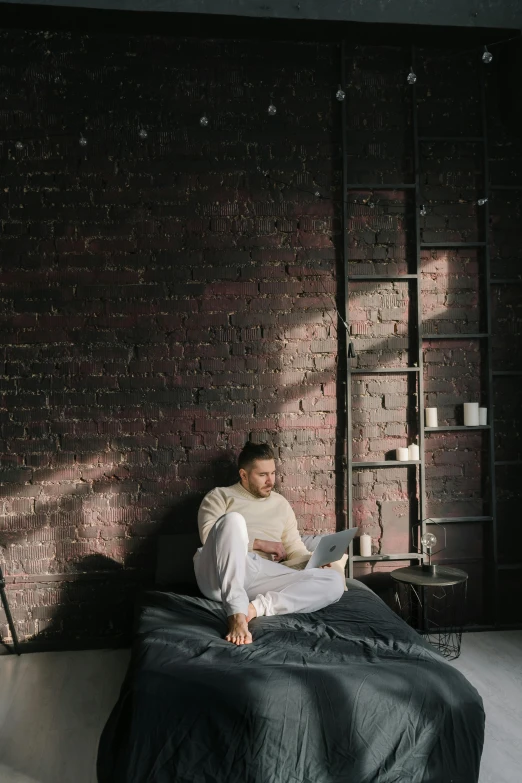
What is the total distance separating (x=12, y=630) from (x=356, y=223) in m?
3.06

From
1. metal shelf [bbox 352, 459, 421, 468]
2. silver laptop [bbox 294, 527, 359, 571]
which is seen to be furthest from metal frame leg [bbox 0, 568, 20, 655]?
metal shelf [bbox 352, 459, 421, 468]

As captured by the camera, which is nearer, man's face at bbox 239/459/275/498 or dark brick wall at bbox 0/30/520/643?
man's face at bbox 239/459/275/498

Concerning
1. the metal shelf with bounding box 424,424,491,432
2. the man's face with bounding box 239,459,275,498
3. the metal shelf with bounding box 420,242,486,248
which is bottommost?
the man's face with bounding box 239,459,275,498

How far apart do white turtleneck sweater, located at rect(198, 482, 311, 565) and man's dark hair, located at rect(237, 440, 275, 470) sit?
0.16 meters

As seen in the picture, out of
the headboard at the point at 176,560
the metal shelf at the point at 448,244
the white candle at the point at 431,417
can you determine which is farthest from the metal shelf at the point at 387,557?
the metal shelf at the point at 448,244

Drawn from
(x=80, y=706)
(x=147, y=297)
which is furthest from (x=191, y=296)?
(x=80, y=706)

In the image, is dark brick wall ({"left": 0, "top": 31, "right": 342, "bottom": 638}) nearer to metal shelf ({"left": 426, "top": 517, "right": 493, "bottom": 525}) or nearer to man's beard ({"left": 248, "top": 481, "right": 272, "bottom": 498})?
man's beard ({"left": 248, "top": 481, "right": 272, "bottom": 498})

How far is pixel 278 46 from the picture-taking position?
4.04 meters

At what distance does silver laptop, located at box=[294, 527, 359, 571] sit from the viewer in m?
3.27

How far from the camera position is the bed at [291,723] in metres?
2.23

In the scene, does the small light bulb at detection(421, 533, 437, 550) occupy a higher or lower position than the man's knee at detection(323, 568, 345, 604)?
higher

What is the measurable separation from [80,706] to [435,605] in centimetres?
213

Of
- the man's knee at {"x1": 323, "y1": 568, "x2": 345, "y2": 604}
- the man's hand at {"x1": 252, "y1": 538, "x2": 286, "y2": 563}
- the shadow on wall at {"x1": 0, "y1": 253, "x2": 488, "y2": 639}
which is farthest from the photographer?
the shadow on wall at {"x1": 0, "y1": 253, "x2": 488, "y2": 639}

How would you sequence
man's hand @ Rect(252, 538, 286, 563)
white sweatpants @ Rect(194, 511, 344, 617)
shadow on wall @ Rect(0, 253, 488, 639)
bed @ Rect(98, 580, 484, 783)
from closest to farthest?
bed @ Rect(98, 580, 484, 783), white sweatpants @ Rect(194, 511, 344, 617), man's hand @ Rect(252, 538, 286, 563), shadow on wall @ Rect(0, 253, 488, 639)
